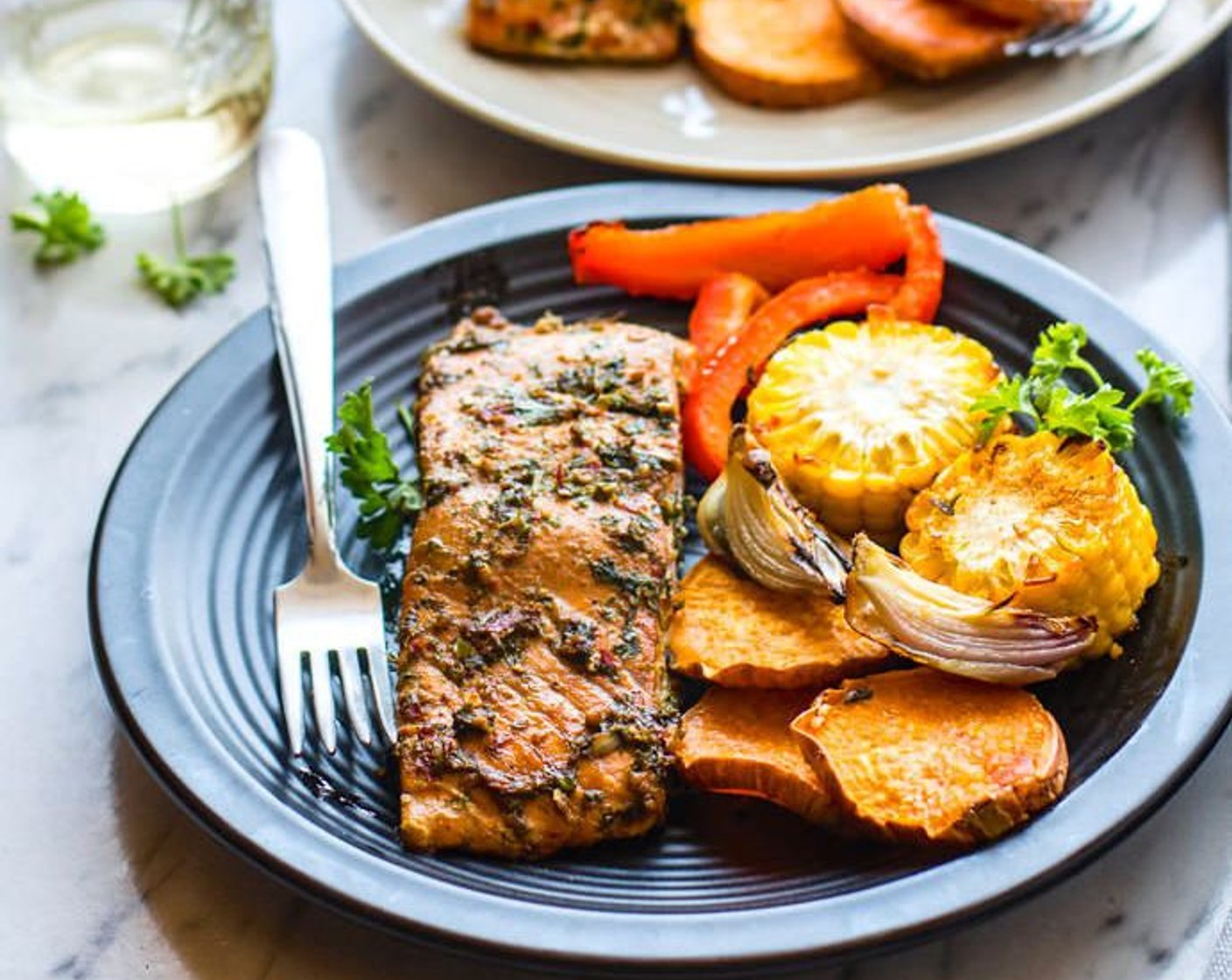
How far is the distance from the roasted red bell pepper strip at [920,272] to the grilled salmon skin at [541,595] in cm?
47

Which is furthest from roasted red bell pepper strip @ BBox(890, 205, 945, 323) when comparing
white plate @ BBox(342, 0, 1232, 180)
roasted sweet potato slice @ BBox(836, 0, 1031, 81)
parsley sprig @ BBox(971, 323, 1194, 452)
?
roasted sweet potato slice @ BBox(836, 0, 1031, 81)

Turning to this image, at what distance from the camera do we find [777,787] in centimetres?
252

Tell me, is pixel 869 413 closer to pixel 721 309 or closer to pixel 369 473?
pixel 721 309

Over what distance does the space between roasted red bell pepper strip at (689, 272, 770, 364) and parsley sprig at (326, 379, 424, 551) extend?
64 cm

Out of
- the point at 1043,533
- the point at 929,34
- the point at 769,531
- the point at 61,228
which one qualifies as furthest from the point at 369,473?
the point at 929,34

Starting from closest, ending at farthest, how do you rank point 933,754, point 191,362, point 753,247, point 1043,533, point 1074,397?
point 933,754, point 1043,533, point 1074,397, point 753,247, point 191,362

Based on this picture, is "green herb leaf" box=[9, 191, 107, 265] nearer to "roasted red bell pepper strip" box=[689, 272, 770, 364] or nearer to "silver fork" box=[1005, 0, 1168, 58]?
"roasted red bell pepper strip" box=[689, 272, 770, 364]

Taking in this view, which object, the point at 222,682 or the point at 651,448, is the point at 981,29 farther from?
the point at 222,682

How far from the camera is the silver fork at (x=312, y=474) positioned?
2.71 meters

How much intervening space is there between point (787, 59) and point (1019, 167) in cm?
62

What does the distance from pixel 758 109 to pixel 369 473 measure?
1.59m

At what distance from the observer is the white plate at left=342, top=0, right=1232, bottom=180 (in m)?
3.79

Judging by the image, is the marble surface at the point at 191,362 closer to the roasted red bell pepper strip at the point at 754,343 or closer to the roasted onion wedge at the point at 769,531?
the roasted onion wedge at the point at 769,531

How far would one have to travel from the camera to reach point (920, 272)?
3.32 metres
